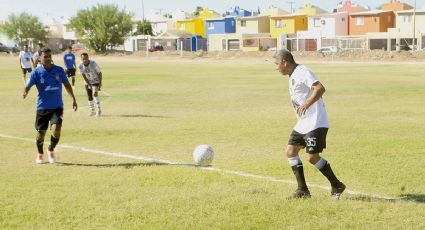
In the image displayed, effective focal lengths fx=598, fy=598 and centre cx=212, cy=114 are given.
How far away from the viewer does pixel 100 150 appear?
13469 millimetres

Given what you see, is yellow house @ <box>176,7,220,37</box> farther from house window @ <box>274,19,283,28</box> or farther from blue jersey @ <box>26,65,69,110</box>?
blue jersey @ <box>26,65,69,110</box>

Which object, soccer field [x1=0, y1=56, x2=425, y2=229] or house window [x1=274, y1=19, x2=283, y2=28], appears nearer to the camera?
soccer field [x1=0, y1=56, x2=425, y2=229]

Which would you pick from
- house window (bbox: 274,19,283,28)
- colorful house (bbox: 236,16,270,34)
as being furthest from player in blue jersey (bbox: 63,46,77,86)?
colorful house (bbox: 236,16,270,34)

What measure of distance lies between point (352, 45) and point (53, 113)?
8433cm

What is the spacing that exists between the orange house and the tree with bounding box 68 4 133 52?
4155cm

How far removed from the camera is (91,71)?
783 inches

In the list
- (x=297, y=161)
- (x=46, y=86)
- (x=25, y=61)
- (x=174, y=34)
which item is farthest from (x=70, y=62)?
(x=174, y=34)

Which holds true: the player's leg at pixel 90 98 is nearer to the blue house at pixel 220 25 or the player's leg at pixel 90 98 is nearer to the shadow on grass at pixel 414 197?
the shadow on grass at pixel 414 197

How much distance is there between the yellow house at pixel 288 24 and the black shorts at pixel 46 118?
320ft

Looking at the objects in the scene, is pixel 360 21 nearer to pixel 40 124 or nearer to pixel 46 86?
pixel 46 86

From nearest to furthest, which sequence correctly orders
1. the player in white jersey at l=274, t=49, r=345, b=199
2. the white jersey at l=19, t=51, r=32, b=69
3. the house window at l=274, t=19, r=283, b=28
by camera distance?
the player in white jersey at l=274, t=49, r=345, b=199 < the white jersey at l=19, t=51, r=32, b=69 < the house window at l=274, t=19, r=283, b=28

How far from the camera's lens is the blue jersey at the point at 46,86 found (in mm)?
11852

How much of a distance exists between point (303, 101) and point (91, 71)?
41.9 feet

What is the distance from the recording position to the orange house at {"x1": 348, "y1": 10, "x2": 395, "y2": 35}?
3775 inches
